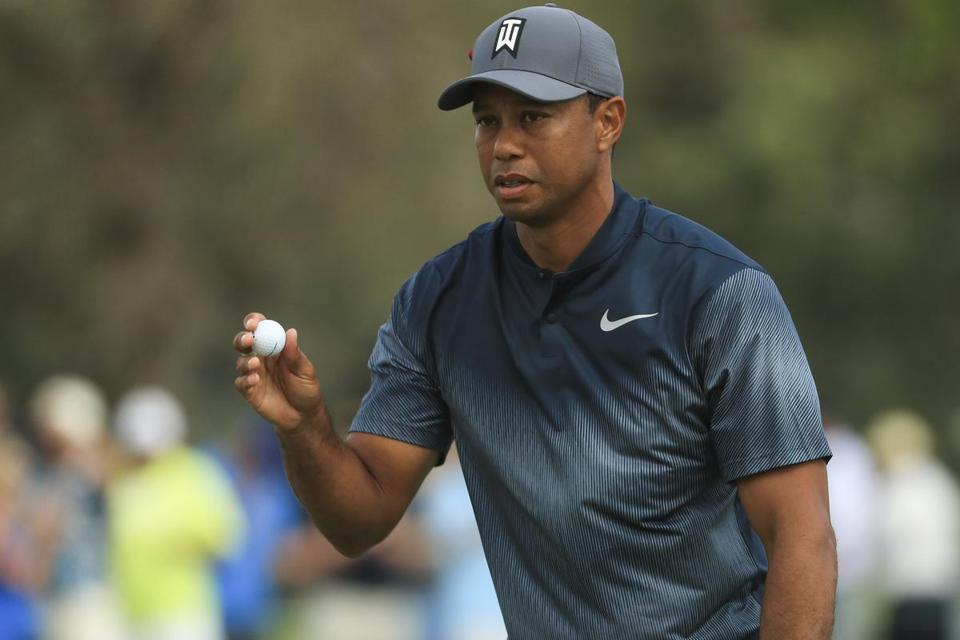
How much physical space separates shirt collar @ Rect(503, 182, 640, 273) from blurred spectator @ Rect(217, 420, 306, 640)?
8359mm

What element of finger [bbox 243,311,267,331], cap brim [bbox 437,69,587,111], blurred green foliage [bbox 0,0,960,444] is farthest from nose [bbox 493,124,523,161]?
blurred green foliage [bbox 0,0,960,444]

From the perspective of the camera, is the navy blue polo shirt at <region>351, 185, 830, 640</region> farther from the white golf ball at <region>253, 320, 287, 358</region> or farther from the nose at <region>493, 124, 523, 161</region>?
the white golf ball at <region>253, 320, 287, 358</region>

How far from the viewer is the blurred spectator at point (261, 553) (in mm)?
12953

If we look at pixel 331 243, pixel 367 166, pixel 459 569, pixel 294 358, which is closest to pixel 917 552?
pixel 459 569

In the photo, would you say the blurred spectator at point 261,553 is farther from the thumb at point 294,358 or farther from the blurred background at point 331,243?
the thumb at point 294,358

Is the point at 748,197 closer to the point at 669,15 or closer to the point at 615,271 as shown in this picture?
the point at 669,15

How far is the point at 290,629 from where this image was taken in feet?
44.8

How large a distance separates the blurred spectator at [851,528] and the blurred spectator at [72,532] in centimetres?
488

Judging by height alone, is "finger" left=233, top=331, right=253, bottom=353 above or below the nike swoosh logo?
above

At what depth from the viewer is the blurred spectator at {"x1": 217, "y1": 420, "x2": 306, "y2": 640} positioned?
13.0m

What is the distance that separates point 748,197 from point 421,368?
2568 centimetres

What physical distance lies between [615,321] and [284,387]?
806mm

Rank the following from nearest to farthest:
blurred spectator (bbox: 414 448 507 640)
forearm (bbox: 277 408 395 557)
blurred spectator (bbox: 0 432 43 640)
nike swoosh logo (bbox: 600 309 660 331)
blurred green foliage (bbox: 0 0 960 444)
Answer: nike swoosh logo (bbox: 600 309 660 331), forearm (bbox: 277 408 395 557), blurred spectator (bbox: 0 432 43 640), blurred spectator (bbox: 414 448 507 640), blurred green foliage (bbox: 0 0 960 444)

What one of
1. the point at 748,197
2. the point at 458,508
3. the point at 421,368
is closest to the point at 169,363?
the point at 748,197
